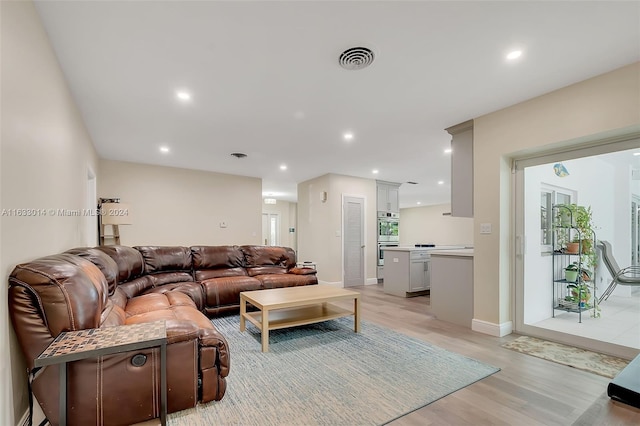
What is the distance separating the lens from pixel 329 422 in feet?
5.63

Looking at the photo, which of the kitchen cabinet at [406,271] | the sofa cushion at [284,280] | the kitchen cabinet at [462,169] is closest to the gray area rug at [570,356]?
the kitchen cabinet at [462,169]

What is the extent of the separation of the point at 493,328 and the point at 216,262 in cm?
379

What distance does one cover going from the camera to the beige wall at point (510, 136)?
2.38 m

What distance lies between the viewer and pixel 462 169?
142 inches

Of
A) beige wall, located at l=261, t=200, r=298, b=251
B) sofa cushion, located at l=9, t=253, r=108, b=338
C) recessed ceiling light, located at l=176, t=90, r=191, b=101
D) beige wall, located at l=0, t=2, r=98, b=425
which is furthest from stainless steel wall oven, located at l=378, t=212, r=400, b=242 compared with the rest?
sofa cushion, located at l=9, t=253, r=108, b=338

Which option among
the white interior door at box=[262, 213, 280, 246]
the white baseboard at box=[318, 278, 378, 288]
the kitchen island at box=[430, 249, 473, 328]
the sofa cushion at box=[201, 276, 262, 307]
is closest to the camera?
the kitchen island at box=[430, 249, 473, 328]

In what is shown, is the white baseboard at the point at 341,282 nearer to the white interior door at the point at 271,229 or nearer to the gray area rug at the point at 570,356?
the gray area rug at the point at 570,356

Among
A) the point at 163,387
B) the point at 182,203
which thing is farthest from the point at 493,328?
the point at 182,203

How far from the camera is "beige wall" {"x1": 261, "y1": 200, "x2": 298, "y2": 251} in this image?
37.7 feet

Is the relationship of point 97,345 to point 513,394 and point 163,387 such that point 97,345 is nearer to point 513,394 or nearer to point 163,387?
point 163,387

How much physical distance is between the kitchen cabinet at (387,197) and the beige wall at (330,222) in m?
0.20

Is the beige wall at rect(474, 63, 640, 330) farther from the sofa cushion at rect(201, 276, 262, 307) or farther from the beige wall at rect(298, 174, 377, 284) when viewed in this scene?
the beige wall at rect(298, 174, 377, 284)

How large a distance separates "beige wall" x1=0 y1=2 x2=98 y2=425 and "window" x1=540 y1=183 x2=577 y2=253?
442 cm

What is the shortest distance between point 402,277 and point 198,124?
4096mm
